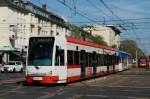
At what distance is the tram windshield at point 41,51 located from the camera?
28.6m

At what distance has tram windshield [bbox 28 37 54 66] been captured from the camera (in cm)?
2858

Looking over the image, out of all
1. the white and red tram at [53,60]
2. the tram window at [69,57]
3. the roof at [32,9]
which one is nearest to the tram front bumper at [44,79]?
the white and red tram at [53,60]

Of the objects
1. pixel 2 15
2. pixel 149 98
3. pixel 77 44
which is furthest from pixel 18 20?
pixel 149 98

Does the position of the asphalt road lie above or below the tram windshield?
below

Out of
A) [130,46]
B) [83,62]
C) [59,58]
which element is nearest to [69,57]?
[59,58]

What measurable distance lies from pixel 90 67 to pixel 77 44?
15.7 ft

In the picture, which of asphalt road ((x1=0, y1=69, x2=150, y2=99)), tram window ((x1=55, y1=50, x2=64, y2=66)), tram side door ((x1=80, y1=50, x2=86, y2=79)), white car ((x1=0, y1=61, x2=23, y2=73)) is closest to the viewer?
asphalt road ((x1=0, y1=69, x2=150, y2=99))

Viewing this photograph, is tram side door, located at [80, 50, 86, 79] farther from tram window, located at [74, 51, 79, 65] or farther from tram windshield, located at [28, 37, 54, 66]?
tram windshield, located at [28, 37, 54, 66]

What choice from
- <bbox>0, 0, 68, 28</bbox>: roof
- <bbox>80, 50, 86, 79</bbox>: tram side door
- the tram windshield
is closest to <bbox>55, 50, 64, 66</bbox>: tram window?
the tram windshield

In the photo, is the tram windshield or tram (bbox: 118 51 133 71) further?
tram (bbox: 118 51 133 71)

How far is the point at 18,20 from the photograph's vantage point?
83.6m

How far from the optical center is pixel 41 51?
28.7 metres

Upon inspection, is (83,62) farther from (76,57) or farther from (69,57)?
(69,57)

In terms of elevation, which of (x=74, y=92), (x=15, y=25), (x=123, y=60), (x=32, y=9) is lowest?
(x=74, y=92)
